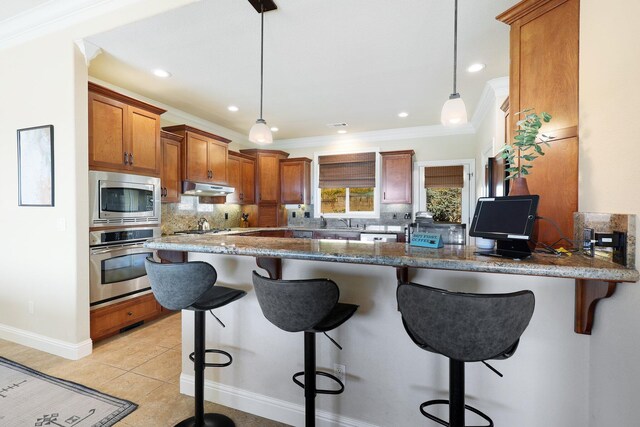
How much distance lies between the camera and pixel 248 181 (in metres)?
5.74

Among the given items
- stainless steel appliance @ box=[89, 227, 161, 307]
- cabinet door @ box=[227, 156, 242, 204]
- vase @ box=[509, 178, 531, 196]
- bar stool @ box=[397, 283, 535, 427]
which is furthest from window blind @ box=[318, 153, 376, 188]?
bar stool @ box=[397, 283, 535, 427]

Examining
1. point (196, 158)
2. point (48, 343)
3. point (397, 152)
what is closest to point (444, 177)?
point (397, 152)

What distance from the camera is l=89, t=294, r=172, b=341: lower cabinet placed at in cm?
287

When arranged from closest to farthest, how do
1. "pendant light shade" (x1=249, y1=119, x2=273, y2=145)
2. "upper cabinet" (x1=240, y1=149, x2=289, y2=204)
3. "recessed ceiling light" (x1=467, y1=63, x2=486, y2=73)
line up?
"pendant light shade" (x1=249, y1=119, x2=273, y2=145) → "recessed ceiling light" (x1=467, y1=63, x2=486, y2=73) → "upper cabinet" (x1=240, y1=149, x2=289, y2=204)

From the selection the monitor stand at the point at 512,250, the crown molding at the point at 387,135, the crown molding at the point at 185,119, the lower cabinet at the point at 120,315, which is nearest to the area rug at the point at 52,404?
the lower cabinet at the point at 120,315

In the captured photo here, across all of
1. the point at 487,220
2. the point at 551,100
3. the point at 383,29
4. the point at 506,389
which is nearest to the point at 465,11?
the point at 383,29

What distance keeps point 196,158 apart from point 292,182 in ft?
6.61

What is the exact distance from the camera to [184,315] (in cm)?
216

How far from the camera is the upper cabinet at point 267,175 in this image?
5891 mm

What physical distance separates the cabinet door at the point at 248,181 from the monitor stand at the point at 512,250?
4.72 m

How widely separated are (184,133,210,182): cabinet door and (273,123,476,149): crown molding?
2115 mm

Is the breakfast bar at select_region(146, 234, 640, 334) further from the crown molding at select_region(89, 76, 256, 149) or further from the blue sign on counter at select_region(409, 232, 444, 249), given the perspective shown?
the crown molding at select_region(89, 76, 256, 149)

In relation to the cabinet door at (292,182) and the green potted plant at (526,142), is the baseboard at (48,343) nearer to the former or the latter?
the green potted plant at (526,142)

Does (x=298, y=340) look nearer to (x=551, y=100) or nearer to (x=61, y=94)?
(x=551, y=100)
